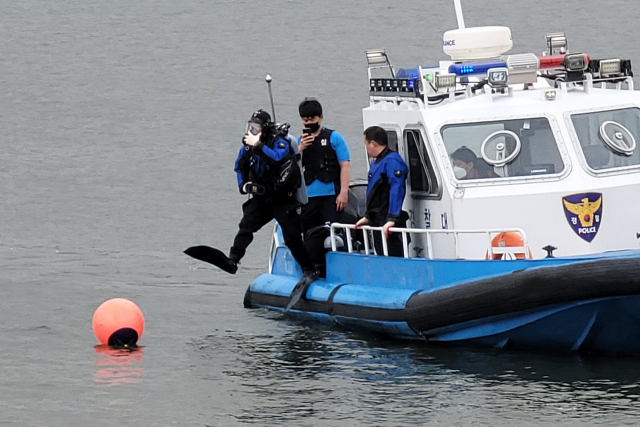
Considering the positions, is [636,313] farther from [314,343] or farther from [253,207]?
[253,207]

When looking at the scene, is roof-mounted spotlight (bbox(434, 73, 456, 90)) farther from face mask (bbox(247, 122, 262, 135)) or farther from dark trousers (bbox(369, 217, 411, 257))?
face mask (bbox(247, 122, 262, 135))

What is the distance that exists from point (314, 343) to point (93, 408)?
97.7 inches

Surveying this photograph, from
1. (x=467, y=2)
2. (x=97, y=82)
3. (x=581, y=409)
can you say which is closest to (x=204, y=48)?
(x=97, y=82)

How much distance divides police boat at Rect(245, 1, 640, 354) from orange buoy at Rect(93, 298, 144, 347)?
161 cm

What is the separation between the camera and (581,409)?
27.3 feet

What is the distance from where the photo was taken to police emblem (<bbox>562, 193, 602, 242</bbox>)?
9961 mm

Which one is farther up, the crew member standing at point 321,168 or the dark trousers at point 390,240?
the crew member standing at point 321,168

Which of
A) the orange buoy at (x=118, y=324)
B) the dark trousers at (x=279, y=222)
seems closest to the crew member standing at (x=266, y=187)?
the dark trousers at (x=279, y=222)

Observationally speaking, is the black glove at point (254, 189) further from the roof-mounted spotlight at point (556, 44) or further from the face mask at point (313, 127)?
the roof-mounted spotlight at point (556, 44)

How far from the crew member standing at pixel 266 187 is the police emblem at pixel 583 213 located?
7.46ft

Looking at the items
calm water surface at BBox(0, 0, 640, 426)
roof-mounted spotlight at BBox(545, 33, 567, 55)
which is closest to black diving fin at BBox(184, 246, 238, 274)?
calm water surface at BBox(0, 0, 640, 426)

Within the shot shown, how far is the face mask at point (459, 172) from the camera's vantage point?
10266 millimetres

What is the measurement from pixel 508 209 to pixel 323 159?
209cm

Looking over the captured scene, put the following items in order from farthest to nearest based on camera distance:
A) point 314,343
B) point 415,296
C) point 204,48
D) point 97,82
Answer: point 204,48 < point 97,82 < point 314,343 < point 415,296
